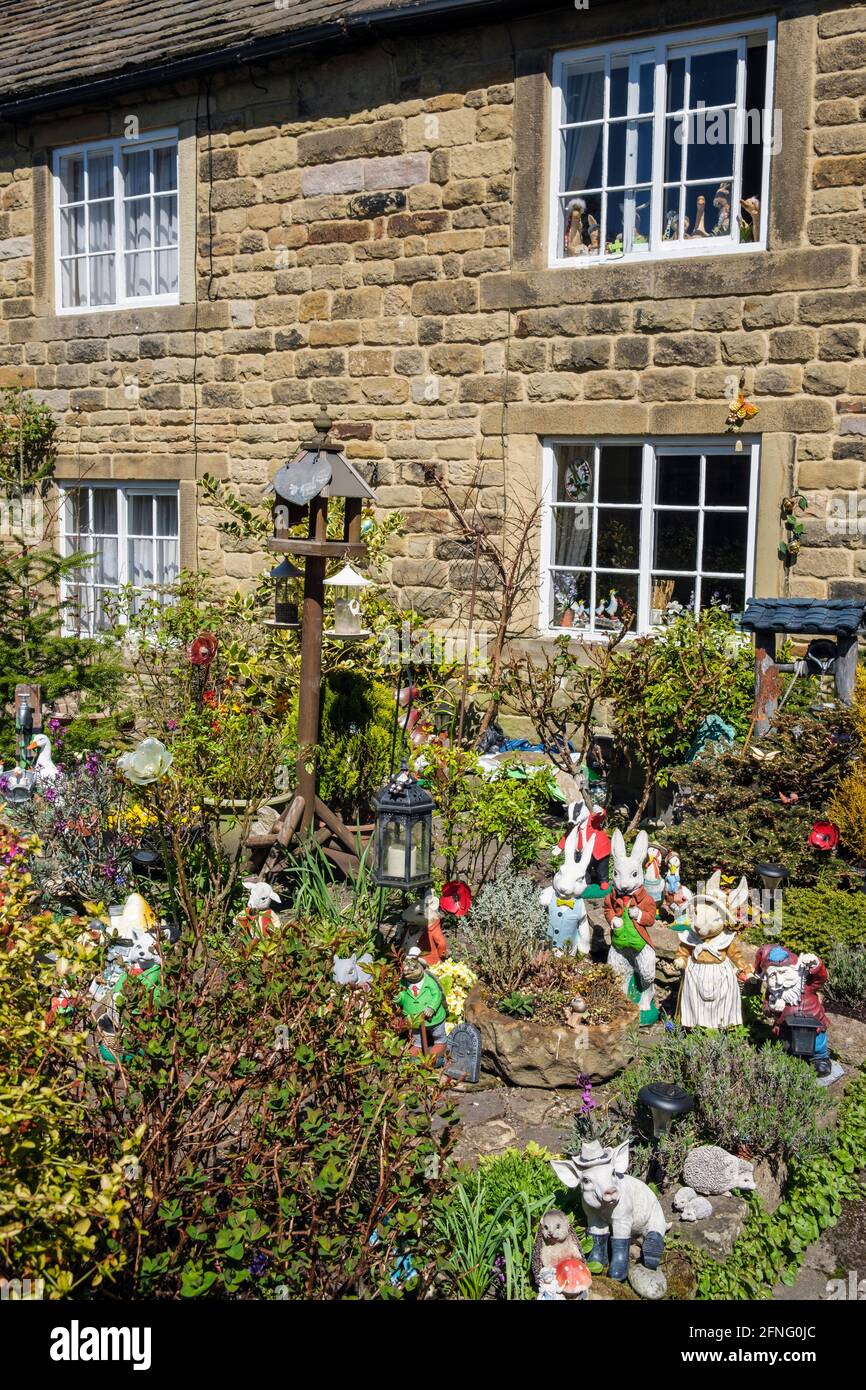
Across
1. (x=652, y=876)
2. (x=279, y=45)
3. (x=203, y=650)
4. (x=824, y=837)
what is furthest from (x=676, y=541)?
(x=279, y=45)

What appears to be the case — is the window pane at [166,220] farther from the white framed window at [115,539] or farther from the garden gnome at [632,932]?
the garden gnome at [632,932]

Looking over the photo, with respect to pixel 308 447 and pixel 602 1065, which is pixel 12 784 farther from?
pixel 602 1065

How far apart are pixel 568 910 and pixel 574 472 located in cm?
449

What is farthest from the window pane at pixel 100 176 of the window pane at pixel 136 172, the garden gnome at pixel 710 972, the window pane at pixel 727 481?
the garden gnome at pixel 710 972

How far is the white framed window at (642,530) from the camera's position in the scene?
9.03m

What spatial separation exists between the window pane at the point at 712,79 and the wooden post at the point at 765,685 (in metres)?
3.70

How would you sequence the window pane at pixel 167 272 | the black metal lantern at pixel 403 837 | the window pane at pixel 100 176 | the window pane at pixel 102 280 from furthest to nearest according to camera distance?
the window pane at pixel 102 280
the window pane at pixel 100 176
the window pane at pixel 167 272
the black metal lantern at pixel 403 837

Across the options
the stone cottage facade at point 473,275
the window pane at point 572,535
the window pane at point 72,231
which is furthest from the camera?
the window pane at point 72,231

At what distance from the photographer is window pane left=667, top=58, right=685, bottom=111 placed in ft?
29.2

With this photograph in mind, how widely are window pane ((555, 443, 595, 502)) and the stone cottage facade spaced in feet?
0.07

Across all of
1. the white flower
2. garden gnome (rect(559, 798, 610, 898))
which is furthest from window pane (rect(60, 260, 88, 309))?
garden gnome (rect(559, 798, 610, 898))

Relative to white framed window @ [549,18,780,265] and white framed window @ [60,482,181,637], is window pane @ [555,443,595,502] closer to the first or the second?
white framed window @ [549,18,780,265]

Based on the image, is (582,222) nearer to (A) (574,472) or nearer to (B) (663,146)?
(B) (663,146)

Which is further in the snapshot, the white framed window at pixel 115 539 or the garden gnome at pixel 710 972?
the white framed window at pixel 115 539
